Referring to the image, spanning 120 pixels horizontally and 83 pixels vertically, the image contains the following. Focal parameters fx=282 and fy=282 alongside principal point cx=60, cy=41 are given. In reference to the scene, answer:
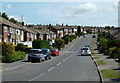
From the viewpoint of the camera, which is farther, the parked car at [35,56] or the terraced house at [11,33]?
the terraced house at [11,33]

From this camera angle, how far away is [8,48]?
3484 centimetres

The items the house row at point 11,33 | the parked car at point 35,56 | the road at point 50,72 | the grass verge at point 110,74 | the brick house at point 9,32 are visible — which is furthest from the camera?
the brick house at point 9,32

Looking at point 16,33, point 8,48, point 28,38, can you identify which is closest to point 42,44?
point 16,33

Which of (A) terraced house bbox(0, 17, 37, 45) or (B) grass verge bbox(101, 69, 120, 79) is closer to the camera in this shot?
(B) grass verge bbox(101, 69, 120, 79)

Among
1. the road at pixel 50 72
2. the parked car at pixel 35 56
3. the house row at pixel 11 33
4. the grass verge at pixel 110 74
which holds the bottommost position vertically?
the road at pixel 50 72

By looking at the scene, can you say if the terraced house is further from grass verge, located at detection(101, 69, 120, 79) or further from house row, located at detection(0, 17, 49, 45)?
grass verge, located at detection(101, 69, 120, 79)

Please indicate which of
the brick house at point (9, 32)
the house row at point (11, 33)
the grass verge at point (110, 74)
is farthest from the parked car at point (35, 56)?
the brick house at point (9, 32)

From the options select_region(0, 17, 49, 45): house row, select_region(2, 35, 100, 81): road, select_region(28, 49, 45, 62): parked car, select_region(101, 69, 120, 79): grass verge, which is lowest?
select_region(2, 35, 100, 81): road

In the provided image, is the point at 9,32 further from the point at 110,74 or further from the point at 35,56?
the point at 110,74

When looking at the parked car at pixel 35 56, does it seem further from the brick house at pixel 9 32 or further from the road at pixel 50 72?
the brick house at pixel 9 32

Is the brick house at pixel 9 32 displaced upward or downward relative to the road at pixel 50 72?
upward

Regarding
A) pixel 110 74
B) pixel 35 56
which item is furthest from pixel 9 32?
pixel 110 74

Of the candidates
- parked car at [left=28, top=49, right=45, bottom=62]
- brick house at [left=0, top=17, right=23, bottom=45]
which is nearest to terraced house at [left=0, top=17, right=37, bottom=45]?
brick house at [left=0, top=17, right=23, bottom=45]

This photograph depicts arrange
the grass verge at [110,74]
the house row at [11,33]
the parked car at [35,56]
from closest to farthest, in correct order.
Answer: the grass verge at [110,74] < the parked car at [35,56] < the house row at [11,33]
